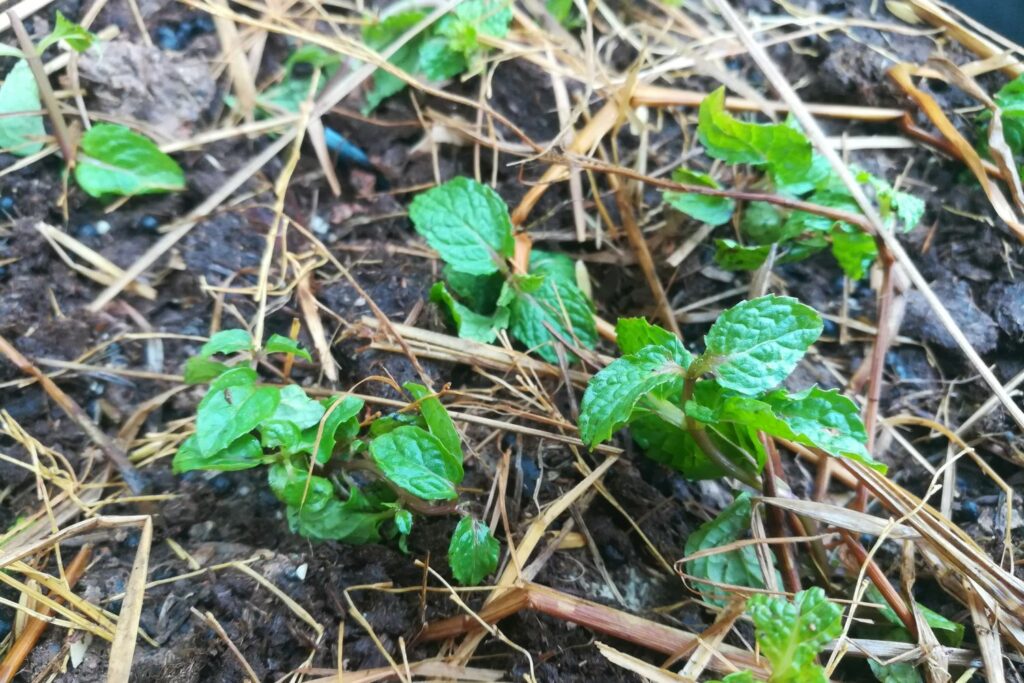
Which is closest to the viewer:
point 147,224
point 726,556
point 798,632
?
point 798,632

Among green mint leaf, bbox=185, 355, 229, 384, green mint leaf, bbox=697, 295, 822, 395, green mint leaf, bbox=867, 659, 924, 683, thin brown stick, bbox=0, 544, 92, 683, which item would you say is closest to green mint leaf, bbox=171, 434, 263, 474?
green mint leaf, bbox=185, 355, 229, 384

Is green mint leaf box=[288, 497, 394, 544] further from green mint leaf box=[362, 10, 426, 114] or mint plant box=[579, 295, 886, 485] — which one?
green mint leaf box=[362, 10, 426, 114]

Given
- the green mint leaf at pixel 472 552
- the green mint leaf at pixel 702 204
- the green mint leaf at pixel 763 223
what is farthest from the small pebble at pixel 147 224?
the green mint leaf at pixel 763 223

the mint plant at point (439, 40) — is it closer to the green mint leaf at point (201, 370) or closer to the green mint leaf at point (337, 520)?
the green mint leaf at point (201, 370)

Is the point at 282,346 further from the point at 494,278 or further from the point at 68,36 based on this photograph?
the point at 68,36

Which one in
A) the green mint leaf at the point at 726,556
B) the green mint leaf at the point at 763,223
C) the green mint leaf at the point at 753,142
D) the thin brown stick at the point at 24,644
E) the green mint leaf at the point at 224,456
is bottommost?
the thin brown stick at the point at 24,644

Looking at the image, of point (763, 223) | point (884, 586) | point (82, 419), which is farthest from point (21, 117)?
point (884, 586)

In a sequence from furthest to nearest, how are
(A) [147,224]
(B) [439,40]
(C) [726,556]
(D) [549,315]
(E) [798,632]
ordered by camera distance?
(B) [439,40] < (A) [147,224] < (D) [549,315] < (C) [726,556] < (E) [798,632]
